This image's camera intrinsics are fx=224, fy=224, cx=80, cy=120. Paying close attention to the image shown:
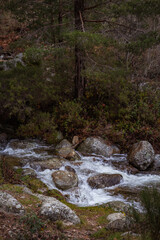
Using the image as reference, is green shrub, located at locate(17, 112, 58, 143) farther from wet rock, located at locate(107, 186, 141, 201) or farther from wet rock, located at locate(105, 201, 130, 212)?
wet rock, located at locate(105, 201, 130, 212)

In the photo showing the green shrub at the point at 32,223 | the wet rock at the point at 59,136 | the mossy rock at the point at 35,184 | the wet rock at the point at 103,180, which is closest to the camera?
the green shrub at the point at 32,223

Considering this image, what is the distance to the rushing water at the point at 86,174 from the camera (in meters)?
6.39

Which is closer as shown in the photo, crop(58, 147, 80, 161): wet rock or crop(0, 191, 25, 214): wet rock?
→ crop(0, 191, 25, 214): wet rock

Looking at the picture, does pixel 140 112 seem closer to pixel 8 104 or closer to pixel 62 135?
pixel 62 135

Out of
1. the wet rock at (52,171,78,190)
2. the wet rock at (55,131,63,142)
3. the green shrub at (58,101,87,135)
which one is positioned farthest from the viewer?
the green shrub at (58,101,87,135)

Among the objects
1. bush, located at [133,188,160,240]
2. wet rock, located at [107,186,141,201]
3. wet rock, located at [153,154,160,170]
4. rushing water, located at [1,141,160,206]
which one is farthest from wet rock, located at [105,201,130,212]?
wet rock, located at [153,154,160,170]

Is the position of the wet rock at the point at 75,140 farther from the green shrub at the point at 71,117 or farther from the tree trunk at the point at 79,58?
the tree trunk at the point at 79,58

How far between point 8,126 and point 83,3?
6.65 metres

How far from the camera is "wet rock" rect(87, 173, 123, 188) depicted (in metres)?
6.96

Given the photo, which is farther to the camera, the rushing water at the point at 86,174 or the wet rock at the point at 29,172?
the wet rock at the point at 29,172

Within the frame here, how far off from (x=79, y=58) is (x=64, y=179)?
5.75 meters

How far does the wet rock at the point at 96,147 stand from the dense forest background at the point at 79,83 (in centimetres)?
48

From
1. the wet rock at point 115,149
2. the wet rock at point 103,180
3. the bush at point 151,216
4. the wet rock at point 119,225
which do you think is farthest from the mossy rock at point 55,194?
the wet rock at point 115,149

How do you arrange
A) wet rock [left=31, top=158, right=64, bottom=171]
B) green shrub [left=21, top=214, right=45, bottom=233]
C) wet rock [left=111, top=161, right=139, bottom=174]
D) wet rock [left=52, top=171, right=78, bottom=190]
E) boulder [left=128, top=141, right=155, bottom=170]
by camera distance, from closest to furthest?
1. green shrub [left=21, top=214, right=45, bottom=233]
2. wet rock [left=52, top=171, right=78, bottom=190]
3. wet rock [left=31, top=158, right=64, bottom=171]
4. wet rock [left=111, top=161, right=139, bottom=174]
5. boulder [left=128, top=141, right=155, bottom=170]
